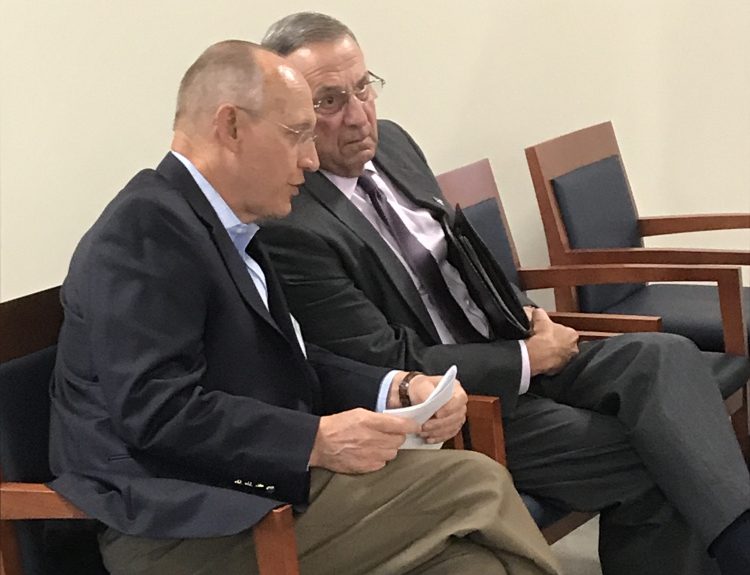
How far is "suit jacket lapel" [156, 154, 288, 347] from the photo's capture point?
1.71 meters

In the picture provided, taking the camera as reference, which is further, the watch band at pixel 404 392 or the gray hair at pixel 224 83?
the watch band at pixel 404 392

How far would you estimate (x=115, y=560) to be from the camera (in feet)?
5.43

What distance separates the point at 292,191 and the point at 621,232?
1.55 meters

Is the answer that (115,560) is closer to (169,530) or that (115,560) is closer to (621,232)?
(169,530)

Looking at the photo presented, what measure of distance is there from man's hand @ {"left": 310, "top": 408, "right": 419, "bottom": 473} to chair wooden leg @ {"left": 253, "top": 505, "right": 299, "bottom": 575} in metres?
0.17

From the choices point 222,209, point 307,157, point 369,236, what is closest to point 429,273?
point 369,236

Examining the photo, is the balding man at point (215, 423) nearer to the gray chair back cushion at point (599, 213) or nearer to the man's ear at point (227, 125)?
the man's ear at point (227, 125)

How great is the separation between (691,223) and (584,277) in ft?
2.03

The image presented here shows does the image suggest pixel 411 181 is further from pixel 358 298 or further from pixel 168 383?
pixel 168 383

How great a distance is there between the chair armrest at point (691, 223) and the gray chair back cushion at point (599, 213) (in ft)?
0.12

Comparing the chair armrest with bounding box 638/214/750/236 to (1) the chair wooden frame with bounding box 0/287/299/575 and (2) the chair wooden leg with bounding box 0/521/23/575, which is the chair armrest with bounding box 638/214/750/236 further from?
(2) the chair wooden leg with bounding box 0/521/23/575

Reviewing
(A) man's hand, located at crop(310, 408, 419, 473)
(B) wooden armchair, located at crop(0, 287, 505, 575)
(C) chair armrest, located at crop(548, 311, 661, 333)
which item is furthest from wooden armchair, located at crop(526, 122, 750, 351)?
(A) man's hand, located at crop(310, 408, 419, 473)

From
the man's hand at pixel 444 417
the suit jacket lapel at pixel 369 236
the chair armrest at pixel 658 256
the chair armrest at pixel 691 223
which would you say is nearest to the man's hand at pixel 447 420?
the man's hand at pixel 444 417

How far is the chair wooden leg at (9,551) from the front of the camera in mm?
1688
